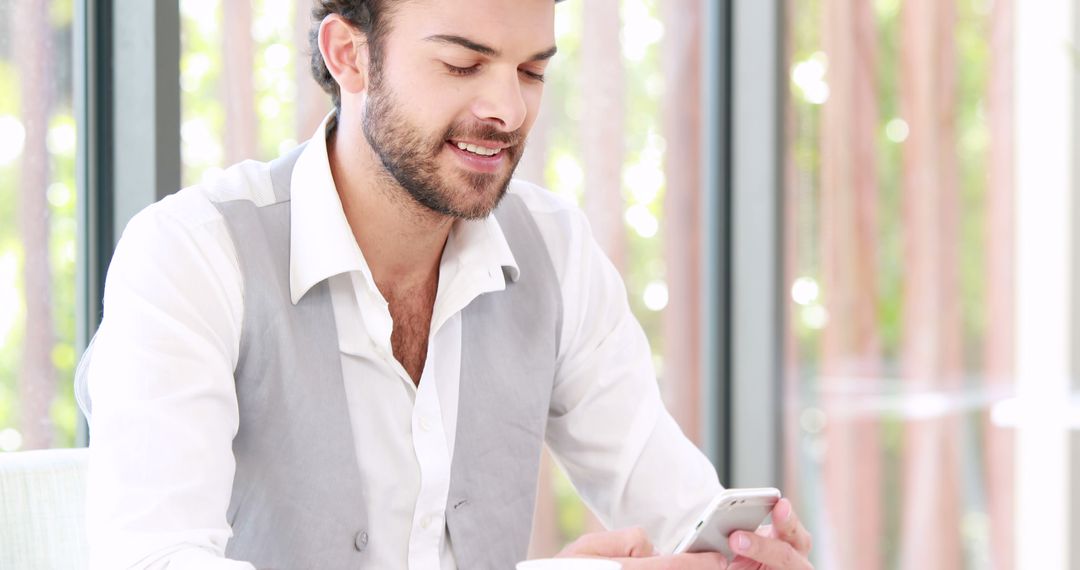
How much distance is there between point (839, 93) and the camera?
315cm

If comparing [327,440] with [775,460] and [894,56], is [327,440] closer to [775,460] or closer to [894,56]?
[775,460]

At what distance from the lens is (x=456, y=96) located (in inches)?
66.1

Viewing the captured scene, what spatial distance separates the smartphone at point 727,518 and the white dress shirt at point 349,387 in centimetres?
25

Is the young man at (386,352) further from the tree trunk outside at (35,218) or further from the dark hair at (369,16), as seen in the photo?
the tree trunk outside at (35,218)

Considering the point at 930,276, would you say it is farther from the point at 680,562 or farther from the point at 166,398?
the point at 166,398

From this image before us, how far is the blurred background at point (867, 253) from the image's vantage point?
3090 mm

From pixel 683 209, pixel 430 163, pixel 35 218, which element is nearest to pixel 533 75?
pixel 430 163

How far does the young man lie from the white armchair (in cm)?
10

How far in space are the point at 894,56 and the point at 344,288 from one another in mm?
1979

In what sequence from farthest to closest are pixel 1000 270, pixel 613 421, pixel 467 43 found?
pixel 1000 270, pixel 613 421, pixel 467 43

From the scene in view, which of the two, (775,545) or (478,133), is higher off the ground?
(478,133)

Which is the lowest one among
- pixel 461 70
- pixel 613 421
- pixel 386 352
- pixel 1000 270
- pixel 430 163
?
pixel 613 421

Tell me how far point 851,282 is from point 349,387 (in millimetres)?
1877

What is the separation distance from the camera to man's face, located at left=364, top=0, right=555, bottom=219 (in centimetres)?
167
